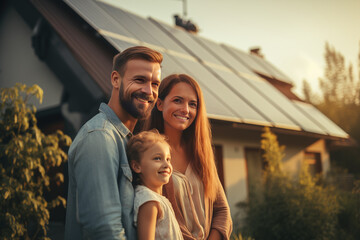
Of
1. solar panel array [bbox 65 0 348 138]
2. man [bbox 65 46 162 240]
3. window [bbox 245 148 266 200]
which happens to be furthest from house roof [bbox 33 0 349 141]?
man [bbox 65 46 162 240]

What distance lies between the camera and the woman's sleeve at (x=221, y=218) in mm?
2467

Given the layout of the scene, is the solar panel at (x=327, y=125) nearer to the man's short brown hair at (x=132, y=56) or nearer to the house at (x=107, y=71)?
the house at (x=107, y=71)

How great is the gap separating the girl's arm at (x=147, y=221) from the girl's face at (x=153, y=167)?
165mm

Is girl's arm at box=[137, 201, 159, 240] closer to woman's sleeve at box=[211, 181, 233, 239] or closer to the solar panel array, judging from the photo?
woman's sleeve at box=[211, 181, 233, 239]

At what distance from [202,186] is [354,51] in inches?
1378

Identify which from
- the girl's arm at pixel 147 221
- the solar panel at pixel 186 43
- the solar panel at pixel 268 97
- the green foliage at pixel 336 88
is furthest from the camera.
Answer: the green foliage at pixel 336 88

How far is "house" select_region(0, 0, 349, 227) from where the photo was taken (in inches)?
213

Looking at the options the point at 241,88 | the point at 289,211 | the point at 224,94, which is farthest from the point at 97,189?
the point at 241,88

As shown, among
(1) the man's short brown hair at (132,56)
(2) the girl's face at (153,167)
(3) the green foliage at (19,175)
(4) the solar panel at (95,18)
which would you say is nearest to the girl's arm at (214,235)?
(2) the girl's face at (153,167)

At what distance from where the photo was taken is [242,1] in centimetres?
1305

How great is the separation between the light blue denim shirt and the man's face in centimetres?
20

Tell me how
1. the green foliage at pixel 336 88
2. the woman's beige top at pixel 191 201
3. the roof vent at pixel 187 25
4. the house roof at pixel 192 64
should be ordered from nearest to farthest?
1. the woman's beige top at pixel 191 201
2. the house roof at pixel 192 64
3. the roof vent at pixel 187 25
4. the green foliage at pixel 336 88

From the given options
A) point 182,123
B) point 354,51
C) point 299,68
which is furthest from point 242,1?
point 299,68

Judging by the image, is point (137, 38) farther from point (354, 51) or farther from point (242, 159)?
point (354, 51)
